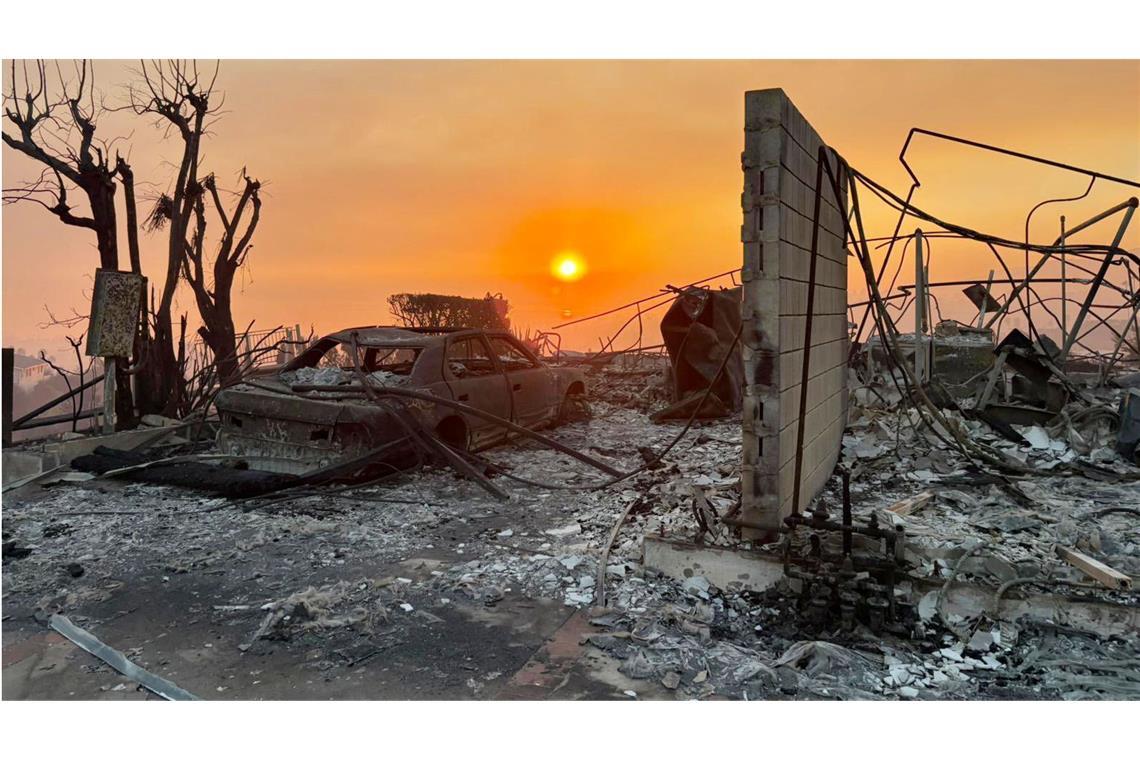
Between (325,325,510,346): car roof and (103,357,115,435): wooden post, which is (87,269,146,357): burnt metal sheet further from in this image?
(325,325,510,346): car roof

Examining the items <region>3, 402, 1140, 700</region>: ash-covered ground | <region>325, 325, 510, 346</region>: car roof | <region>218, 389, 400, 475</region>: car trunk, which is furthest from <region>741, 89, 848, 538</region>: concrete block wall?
<region>325, 325, 510, 346</region>: car roof

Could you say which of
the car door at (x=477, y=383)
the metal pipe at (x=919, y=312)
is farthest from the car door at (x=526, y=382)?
the metal pipe at (x=919, y=312)

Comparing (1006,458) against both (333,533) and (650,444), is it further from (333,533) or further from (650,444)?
(333,533)

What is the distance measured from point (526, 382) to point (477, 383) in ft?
4.04

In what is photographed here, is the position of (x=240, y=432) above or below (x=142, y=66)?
below

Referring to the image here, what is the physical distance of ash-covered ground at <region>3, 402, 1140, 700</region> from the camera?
323 centimetres

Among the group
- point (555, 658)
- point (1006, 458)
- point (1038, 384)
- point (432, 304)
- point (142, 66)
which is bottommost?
point (555, 658)

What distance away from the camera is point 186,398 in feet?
35.9

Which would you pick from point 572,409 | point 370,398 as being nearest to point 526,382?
point 572,409

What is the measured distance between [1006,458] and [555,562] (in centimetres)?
542

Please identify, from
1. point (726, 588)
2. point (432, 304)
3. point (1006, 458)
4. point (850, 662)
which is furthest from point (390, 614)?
point (432, 304)

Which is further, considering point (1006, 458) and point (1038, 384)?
point (1038, 384)

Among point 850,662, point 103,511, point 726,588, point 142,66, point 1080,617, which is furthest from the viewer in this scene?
point 142,66

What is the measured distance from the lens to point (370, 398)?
6414mm
